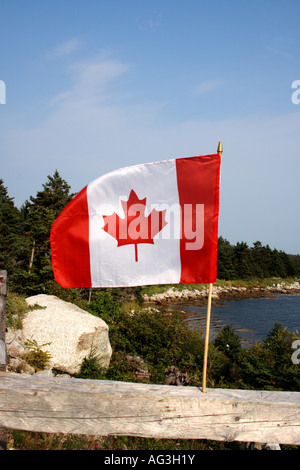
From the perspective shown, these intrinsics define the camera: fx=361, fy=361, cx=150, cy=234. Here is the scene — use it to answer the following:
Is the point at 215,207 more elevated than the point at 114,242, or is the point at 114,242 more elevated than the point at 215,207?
the point at 215,207

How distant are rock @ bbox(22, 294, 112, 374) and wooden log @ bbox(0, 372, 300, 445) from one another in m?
7.39

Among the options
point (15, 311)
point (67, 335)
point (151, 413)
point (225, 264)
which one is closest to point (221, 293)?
point (225, 264)

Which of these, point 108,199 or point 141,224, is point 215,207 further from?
point 108,199

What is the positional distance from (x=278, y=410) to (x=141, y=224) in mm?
2207

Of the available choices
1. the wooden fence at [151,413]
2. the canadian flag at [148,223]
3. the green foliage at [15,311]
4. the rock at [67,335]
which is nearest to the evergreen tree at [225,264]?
the rock at [67,335]

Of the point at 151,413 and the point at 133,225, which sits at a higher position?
the point at 133,225

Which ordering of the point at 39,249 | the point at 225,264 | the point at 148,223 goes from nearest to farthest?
the point at 148,223 < the point at 39,249 < the point at 225,264

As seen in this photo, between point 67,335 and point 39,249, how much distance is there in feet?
40.5

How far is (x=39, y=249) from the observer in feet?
73.8

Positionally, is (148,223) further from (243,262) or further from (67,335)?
(243,262)

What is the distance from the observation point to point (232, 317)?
1082 inches

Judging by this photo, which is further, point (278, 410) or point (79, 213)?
point (79, 213)
